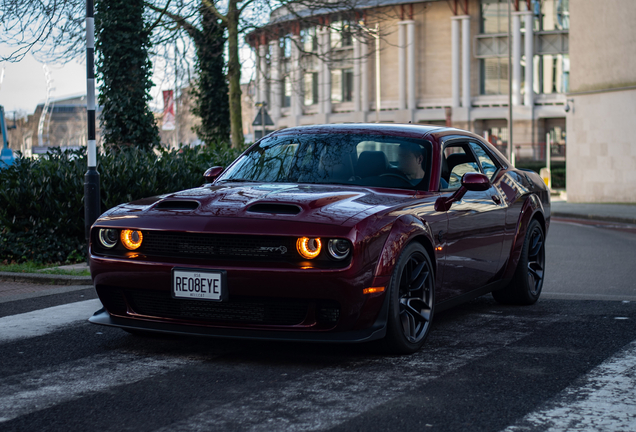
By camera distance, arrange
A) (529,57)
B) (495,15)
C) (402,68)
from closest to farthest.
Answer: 1. (529,57)
2. (495,15)
3. (402,68)

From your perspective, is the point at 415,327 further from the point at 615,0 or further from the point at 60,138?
the point at 60,138

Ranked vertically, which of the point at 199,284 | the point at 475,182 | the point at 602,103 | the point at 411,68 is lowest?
the point at 199,284

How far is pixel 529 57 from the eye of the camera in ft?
181

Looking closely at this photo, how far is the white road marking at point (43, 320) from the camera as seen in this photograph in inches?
247

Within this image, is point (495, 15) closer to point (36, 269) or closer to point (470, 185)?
point (36, 269)

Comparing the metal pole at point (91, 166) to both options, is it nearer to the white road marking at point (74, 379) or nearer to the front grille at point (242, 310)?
the white road marking at point (74, 379)

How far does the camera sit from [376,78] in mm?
60656

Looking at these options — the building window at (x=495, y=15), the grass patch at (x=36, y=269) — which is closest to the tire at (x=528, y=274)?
the grass patch at (x=36, y=269)

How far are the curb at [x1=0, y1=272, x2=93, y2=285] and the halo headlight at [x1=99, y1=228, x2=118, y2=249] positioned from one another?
3655 mm

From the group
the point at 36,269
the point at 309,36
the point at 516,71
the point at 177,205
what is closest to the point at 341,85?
the point at 516,71

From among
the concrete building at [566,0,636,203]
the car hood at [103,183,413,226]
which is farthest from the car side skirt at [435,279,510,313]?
the concrete building at [566,0,636,203]

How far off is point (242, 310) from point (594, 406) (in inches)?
79.9

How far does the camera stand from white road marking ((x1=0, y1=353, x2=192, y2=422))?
14.3 feet

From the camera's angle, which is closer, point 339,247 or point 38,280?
point 339,247
